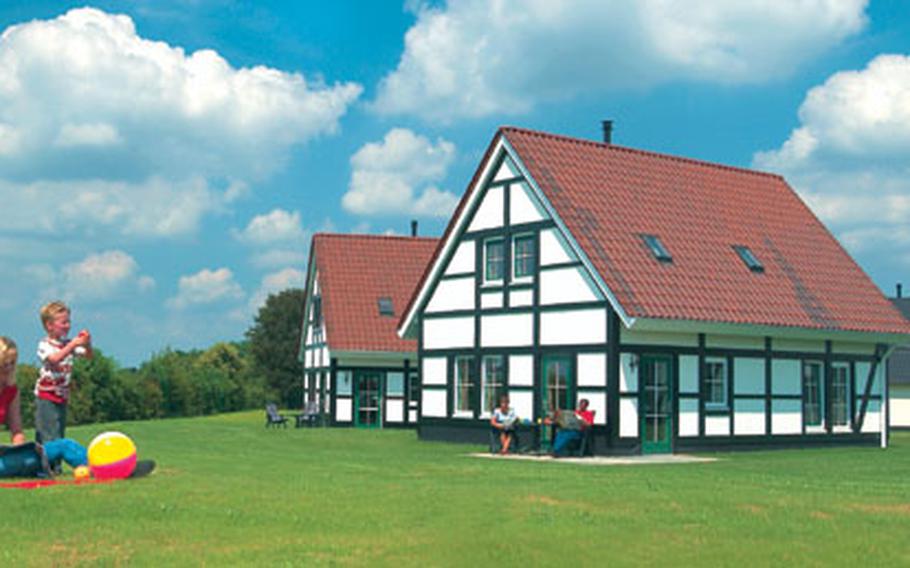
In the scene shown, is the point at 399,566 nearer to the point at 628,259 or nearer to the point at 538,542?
the point at 538,542

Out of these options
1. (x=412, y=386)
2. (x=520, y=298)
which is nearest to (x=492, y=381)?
(x=520, y=298)

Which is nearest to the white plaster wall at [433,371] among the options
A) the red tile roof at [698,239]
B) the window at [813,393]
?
the red tile roof at [698,239]

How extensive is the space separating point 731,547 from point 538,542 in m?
1.75

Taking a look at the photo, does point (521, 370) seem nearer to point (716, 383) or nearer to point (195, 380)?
point (716, 383)

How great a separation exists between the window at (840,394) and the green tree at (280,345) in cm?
4646

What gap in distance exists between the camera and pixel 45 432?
46.2 ft

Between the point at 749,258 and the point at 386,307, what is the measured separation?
Result: 15944 millimetres

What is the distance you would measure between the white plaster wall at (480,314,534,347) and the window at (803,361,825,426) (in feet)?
22.4

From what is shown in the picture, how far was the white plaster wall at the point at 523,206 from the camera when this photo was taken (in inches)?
1070

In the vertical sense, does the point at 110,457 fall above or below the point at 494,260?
below

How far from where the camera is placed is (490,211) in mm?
28656

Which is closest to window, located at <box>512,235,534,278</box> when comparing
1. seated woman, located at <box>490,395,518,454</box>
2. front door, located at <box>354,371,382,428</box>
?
seated woman, located at <box>490,395,518,454</box>

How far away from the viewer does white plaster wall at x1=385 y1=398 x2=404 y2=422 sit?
41375mm

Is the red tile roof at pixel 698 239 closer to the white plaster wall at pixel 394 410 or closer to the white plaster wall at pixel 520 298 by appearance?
the white plaster wall at pixel 520 298
